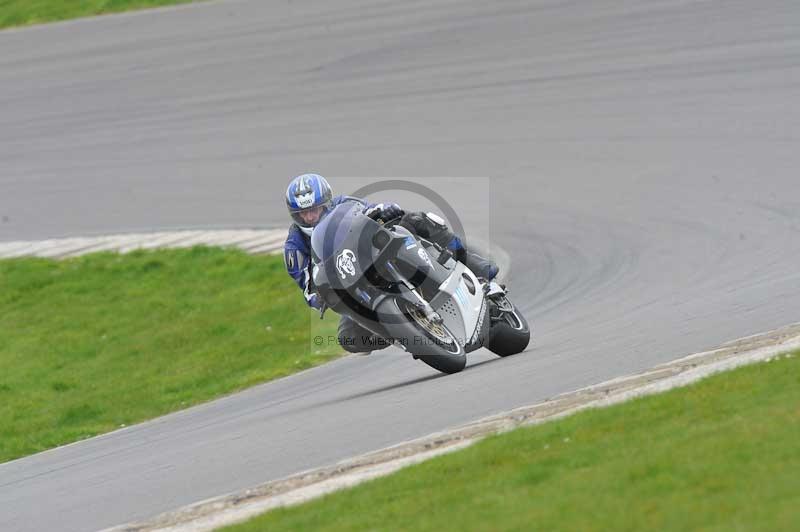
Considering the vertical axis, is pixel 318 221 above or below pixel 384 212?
below

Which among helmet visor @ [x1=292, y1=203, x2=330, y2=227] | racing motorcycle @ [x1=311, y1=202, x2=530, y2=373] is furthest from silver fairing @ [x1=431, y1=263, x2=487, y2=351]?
helmet visor @ [x1=292, y1=203, x2=330, y2=227]

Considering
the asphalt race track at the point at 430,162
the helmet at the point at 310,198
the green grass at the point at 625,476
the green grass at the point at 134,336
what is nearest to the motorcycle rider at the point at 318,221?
the helmet at the point at 310,198

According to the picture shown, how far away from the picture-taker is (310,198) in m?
10.5

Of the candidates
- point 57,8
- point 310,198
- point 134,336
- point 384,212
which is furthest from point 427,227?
point 57,8

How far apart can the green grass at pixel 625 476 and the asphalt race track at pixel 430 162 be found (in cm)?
149

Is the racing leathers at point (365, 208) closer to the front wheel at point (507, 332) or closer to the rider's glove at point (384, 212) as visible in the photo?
the rider's glove at point (384, 212)

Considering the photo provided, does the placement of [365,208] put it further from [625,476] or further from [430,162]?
[430,162]

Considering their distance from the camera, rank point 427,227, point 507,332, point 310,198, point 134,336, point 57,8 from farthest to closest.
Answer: point 57,8 → point 134,336 → point 507,332 → point 427,227 → point 310,198

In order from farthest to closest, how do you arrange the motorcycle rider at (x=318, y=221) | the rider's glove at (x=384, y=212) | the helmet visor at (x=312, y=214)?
the helmet visor at (x=312, y=214), the motorcycle rider at (x=318, y=221), the rider's glove at (x=384, y=212)

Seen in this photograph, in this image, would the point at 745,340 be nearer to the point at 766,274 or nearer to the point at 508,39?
the point at 766,274

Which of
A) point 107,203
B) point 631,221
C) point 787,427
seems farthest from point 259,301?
point 787,427

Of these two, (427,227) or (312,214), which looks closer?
(312,214)

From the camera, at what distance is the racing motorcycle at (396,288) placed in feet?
32.7

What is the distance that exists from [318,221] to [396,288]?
1.00 m
